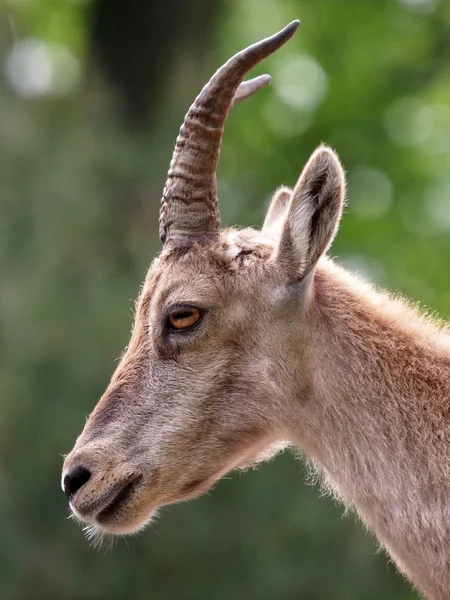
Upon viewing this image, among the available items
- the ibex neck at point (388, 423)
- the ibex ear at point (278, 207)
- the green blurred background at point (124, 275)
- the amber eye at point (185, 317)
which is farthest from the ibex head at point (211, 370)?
the green blurred background at point (124, 275)

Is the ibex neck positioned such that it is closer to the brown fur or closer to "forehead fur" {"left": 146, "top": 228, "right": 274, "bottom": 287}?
the brown fur

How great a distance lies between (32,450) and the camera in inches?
752

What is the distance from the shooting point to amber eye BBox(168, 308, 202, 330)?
7.60 metres

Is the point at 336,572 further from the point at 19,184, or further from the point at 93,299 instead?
the point at 19,184

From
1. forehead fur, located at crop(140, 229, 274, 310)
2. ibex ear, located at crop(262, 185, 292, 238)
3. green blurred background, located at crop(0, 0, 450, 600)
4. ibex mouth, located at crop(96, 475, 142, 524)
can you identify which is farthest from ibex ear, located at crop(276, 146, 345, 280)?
green blurred background, located at crop(0, 0, 450, 600)

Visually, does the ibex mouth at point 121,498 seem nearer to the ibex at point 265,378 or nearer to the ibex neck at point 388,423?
the ibex at point 265,378

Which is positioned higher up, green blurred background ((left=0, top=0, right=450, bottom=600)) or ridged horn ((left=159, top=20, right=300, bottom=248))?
ridged horn ((left=159, top=20, right=300, bottom=248))

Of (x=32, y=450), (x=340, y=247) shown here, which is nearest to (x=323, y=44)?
(x=340, y=247)

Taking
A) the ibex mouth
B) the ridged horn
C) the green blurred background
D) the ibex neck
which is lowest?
the green blurred background

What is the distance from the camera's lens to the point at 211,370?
24.7ft

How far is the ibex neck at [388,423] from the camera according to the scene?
7.02 m

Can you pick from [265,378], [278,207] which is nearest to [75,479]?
[265,378]

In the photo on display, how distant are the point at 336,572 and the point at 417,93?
1310cm

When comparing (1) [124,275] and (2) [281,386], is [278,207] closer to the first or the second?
(2) [281,386]
